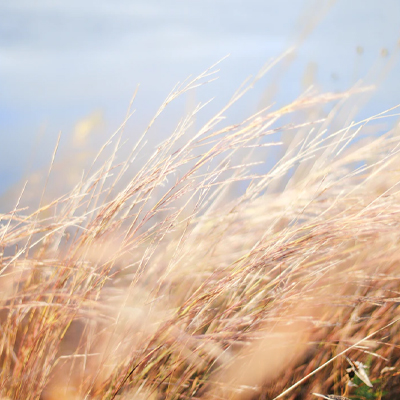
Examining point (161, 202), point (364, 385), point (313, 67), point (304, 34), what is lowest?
point (364, 385)

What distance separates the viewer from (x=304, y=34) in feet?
4.36

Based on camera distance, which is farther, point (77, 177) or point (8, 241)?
point (77, 177)

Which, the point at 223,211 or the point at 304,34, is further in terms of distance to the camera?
the point at 304,34

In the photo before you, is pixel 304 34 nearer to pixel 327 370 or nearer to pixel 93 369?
pixel 327 370

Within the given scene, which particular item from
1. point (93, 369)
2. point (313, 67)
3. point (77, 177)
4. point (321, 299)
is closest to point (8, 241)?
point (93, 369)

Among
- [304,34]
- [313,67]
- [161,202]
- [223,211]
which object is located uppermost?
[304,34]

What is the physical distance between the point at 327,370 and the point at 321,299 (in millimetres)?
146

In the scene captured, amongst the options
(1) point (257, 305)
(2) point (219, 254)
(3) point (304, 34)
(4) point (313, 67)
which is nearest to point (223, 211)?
(2) point (219, 254)

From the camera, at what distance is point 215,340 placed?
0.74 meters

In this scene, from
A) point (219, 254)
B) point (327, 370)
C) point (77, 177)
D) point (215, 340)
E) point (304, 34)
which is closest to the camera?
point (215, 340)

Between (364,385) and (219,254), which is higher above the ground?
(219,254)

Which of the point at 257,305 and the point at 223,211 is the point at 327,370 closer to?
the point at 257,305

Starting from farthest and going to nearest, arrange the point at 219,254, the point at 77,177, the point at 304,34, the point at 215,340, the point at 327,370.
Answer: the point at 77,177 → the point at 304,34 → the point at 219,254 → the point at 327,370 → the point at 215,340

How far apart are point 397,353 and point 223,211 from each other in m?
0.46
